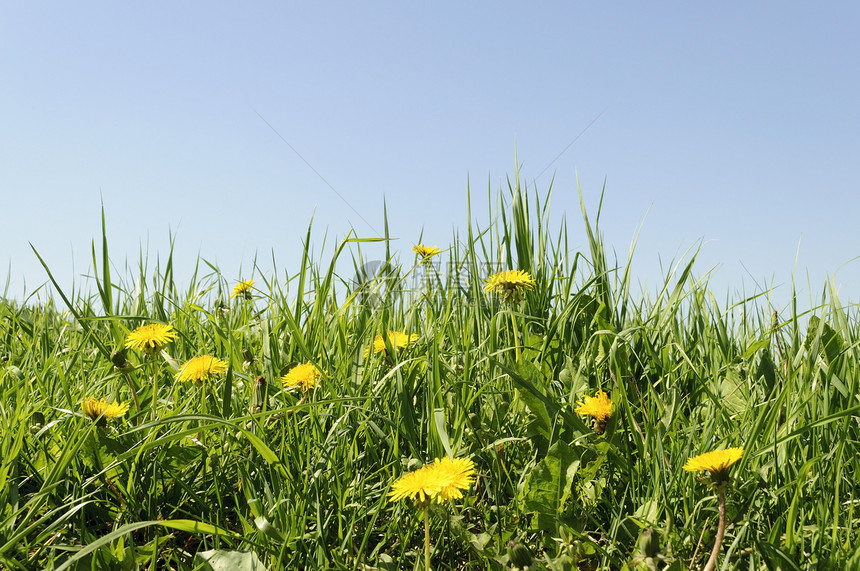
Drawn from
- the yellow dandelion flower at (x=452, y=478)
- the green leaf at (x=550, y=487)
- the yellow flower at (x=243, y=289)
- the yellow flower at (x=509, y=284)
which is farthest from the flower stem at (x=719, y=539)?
the yellow flower at (x=243, y=289)

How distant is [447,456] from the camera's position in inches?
57.9

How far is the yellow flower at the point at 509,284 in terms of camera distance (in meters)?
1.97

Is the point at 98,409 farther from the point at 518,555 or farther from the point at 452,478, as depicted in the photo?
the point at 518,555

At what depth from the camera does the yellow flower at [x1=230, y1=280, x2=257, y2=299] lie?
2.87 metres

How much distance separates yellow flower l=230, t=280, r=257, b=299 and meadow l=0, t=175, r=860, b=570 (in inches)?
28.2

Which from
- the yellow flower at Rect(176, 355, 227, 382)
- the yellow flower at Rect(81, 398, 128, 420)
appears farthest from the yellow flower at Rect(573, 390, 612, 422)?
the yellow flower at Rect(81, 398, 128, 420)

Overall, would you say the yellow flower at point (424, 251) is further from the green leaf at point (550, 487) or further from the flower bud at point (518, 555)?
the flower bud at point (518, 555)

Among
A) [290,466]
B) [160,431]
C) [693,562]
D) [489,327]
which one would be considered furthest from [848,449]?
[160,431]

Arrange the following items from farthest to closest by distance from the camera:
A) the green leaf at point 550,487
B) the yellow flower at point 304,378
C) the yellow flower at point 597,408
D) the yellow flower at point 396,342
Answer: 1. the yellow flower at point 396,342
2. the yellow flower at point 304,378
3. the yellow flower at point 597,408
4. the green leaf at point 550,487

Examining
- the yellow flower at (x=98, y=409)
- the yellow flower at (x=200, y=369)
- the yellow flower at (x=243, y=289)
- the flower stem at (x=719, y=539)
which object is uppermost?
the yellow flower at (x=243, y=289)

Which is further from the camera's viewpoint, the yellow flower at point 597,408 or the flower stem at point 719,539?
the yellow flower at point 597,408

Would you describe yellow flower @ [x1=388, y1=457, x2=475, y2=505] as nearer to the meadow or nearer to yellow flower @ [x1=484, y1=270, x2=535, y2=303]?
the meadow

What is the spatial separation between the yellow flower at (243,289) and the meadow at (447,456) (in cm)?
72

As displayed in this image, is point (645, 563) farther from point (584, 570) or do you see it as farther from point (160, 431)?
point (160, 431)
